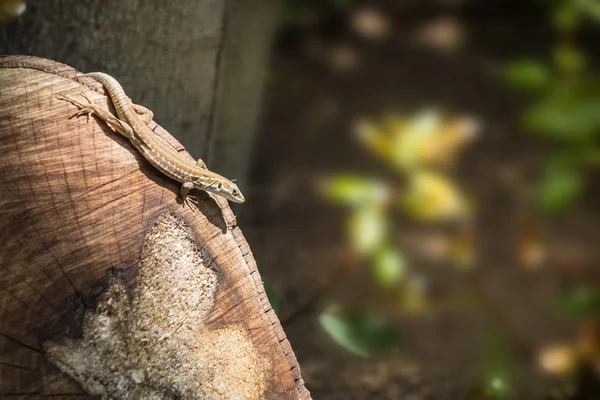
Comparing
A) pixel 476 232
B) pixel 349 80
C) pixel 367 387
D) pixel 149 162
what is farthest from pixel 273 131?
pixel 149 162

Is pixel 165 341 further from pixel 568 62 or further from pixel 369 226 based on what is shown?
pixel 568 62

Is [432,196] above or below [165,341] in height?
above

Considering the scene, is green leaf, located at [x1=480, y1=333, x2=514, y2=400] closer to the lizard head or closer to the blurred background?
the blurred background

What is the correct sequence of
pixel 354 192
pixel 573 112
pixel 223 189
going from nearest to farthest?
pixel 223 189
pixel 354 192
pixel 573 112

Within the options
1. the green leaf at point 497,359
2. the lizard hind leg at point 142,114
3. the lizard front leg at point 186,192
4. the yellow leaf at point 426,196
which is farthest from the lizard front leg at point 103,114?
the green leaf at point 497,359

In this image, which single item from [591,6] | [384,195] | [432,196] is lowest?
[432,196]

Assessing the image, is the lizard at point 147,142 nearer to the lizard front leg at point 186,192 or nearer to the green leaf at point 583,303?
the lizard front leg at point 186,192

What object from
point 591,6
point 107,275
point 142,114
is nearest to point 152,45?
point 142,114
